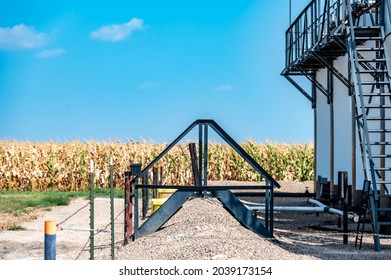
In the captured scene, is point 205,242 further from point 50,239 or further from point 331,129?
point 331,129

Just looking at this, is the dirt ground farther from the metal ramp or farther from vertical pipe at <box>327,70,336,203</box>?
vertical pipe at <box>327,70,336,203</box>

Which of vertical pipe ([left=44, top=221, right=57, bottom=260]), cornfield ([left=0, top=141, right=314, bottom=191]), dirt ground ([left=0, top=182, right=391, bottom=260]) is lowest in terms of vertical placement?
dirt ground ([left=0, top=182, right=391, bottom=260])

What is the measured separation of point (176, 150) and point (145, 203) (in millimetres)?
16068

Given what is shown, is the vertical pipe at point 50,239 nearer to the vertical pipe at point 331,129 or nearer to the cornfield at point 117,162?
the vertical pipe at point 331,129

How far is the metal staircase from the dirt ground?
0.65m

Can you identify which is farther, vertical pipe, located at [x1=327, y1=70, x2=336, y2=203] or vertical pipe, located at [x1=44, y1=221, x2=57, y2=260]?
vertical pipe, located at [x1=327, y1=70, x2=336, y2=203]

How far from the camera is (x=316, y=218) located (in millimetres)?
19172

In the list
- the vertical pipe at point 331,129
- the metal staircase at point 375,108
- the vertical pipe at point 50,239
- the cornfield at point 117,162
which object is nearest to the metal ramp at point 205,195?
the metal staircase at point 375,108

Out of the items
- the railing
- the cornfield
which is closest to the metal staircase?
the railing

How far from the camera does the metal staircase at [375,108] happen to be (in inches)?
521

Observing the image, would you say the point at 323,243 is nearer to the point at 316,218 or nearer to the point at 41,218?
the point at 316,218

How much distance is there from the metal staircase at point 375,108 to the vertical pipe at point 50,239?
7.29 meters

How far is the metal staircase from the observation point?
1323 cm
